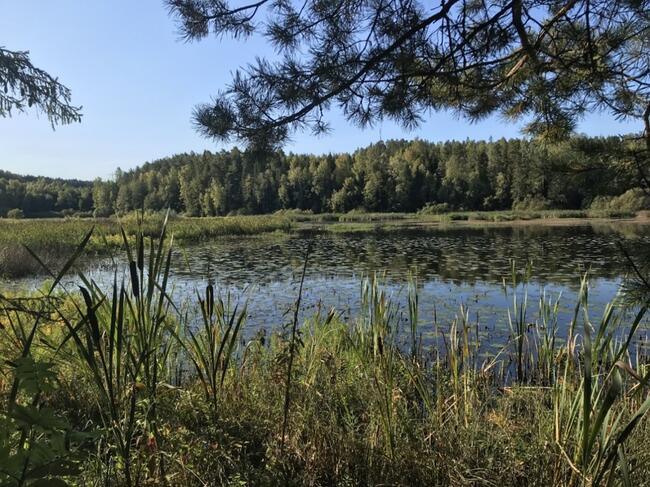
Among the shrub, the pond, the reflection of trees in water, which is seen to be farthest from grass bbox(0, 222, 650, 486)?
the reflection of trees in water

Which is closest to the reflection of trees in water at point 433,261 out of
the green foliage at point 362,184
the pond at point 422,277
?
the pond at point 422,277

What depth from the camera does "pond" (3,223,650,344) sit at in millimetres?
7365

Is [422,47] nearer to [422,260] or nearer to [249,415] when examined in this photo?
[249,415]

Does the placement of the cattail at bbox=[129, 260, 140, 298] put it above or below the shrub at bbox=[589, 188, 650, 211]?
below

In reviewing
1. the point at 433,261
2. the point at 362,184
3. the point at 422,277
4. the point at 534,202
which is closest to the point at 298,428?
the point at 534,202

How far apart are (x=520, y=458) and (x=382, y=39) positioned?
96.1 inches

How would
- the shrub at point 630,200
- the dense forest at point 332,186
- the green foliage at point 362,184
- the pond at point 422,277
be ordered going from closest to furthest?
1. the shrub at point 630,200
2. the pond at point 422,277
3. the dense forest at point 332,186
4. the green foliage at point 362,184

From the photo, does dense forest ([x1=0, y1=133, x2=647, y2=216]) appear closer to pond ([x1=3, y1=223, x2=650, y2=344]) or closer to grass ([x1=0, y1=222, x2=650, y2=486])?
pond ([x1=3, y1=223, x2=650, y2=344])

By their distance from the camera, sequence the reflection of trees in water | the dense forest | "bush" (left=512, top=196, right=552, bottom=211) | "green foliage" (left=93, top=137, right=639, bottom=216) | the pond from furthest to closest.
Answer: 1. "green foliage" (left=93, top=137, right=639, bottom=216)
2. the dense forest
3. the reflection of trees in water
4. the pond
5. "bush" (left=512, top=196, right=552, bottom=211)

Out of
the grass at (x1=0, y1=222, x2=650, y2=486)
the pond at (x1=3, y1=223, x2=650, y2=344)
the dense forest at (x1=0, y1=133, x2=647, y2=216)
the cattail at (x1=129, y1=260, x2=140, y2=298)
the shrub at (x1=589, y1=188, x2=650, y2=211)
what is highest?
the dense forest at (x1=0, y1=133, x2=647, y2=216)

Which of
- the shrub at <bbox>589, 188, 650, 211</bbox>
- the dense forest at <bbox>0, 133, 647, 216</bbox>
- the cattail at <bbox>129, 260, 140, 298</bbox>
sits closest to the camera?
the cattail at <bbox>129, 260, 140, 298</bbox>

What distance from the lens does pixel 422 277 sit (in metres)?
11.8

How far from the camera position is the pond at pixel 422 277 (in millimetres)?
7365

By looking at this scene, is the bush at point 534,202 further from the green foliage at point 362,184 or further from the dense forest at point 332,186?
the green foliage at point 362,184
